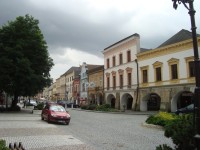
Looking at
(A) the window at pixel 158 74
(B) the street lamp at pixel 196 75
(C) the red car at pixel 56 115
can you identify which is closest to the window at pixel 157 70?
(A) the window at pixel 158 74

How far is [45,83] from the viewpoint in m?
39.4

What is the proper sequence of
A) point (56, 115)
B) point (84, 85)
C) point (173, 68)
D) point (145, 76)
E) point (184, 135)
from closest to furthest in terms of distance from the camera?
point (184, 135) < point (56, 115) < point (173, 68) < point (145, 76) < point (84, 85)

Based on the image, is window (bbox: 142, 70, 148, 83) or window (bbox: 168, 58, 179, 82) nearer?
window (bbox: 168, 58, 179, 82)

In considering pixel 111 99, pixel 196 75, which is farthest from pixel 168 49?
pixel 196 75

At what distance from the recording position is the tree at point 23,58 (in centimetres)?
3553

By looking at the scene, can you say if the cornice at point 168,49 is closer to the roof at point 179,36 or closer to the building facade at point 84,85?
the roof at point 179,36

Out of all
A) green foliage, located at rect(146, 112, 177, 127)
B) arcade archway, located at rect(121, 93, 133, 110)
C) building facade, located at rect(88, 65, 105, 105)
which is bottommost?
green foliage, located at rect(146, 112, 177, 127)

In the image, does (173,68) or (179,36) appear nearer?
(173,68)

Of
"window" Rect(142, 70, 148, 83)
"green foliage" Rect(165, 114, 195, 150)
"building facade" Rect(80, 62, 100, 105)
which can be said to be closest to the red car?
"green foliage" Rect(165, 114, 195, 150)

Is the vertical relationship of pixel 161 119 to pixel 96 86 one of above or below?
below

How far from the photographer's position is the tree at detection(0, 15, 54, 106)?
3553 centimetres

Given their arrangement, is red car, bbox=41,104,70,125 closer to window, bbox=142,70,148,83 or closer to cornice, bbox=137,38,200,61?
cornice, bbox=137,38,200,61

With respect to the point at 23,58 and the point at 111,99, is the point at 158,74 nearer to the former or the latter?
the point at 111,99

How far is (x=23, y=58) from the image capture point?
3622 centimetres
